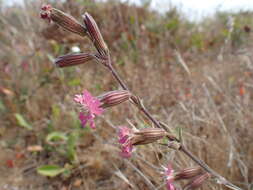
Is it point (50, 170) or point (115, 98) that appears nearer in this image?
point (115, 98)

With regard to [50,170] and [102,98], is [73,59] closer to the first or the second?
[102,98]

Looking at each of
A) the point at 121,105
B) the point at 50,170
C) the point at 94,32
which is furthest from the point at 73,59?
the point at 121,105

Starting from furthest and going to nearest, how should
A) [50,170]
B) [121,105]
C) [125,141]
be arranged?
[121,105] → [50,170] → [125,141]

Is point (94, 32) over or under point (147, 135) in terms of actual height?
over

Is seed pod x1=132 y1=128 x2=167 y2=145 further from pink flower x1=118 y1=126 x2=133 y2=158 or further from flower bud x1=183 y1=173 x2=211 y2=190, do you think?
flower bud x1=183 y1=173 x2=211 y2=190

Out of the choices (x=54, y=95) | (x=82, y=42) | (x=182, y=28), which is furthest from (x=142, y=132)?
(x=182, y=28)

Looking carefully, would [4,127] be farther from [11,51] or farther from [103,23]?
[103,23]

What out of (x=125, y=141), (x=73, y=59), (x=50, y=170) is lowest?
(x=50, y=170)
